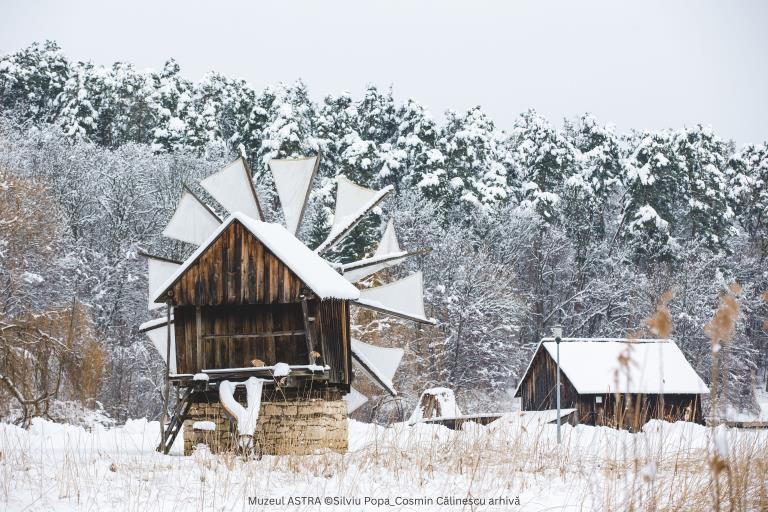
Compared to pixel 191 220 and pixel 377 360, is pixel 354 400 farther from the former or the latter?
pixel 191 220

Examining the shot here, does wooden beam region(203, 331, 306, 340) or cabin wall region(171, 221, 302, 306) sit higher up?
cabin wall region(171, 221, 302, 306)

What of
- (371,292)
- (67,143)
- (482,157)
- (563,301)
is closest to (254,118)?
(67,143)

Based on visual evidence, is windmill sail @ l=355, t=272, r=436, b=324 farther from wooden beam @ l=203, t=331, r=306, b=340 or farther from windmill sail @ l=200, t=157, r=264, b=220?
wooden beam @ l=203, t=331, r=306, b=340

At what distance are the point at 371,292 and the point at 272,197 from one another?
24.6 m

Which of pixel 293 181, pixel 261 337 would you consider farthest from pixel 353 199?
pixel 261 337

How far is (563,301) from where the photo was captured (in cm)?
4616

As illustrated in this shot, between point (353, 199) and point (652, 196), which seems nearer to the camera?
point (353, 199)

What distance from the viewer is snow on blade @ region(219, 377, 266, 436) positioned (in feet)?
45.6

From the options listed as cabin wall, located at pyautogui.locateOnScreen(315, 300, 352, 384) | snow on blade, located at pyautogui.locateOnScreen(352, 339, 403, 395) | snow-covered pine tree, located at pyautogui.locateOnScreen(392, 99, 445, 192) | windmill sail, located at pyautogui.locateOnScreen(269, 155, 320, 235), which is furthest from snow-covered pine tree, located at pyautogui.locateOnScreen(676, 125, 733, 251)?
cabin wall, located at pyautogui.locateOnScreen(315, 300, 352, 384)

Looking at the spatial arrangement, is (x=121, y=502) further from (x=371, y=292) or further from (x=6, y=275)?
(x=6, y=275)

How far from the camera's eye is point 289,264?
14766 millimetres

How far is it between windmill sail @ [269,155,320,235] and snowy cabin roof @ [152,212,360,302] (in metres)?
3.21

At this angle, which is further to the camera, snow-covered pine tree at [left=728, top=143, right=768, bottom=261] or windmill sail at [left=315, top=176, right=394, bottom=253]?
snow-covered pine tree at [left=728, top=143, right=768, bottom=261]

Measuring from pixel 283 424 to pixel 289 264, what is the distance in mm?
2906
